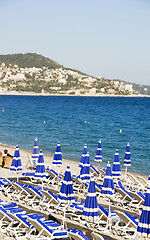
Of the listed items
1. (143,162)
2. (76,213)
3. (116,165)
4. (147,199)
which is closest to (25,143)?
(143,162)

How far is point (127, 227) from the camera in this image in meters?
8.35

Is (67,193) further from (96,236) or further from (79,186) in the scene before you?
(79,186)

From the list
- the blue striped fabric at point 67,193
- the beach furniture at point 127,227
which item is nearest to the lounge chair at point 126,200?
the beach furniture at point 127,227

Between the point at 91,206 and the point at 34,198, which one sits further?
the point at 34,198

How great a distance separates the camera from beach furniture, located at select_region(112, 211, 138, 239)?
26.8ft

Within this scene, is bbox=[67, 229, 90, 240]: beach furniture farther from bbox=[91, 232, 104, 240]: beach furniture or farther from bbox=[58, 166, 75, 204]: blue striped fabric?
bbox=[58, 166, 75, 204]: blue striped fabric

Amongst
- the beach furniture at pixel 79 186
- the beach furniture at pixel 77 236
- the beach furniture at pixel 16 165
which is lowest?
the beach furniture at pixel 79 186

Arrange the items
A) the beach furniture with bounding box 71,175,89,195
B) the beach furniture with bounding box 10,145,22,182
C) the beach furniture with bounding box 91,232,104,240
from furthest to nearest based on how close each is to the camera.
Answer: the beach furniture with bounding box 10,145,22,182 → the beach furniture with bounding box 71,175,89,195 → the beach furniture with bounding box 91,232,104,240

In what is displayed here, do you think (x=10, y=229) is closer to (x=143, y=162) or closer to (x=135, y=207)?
(x=135, y=207)

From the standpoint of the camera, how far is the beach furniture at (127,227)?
26.8 ft

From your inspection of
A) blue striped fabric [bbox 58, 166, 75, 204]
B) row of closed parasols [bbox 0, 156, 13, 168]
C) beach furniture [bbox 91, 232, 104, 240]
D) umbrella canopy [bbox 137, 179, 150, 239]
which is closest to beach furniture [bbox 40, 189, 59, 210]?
blue striped fabric [bbox 58, 166, 75, 204]

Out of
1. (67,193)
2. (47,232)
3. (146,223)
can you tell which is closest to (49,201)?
(67,193)

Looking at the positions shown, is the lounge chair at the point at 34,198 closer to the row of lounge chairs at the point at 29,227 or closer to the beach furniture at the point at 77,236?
the row of lounge chairs at the point at 29,227

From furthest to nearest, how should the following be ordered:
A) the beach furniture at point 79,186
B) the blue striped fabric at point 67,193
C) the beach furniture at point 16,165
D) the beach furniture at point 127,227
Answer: the beach furniture at point 16,165 < the beach furniture at point 79,186 < the blue striped fabric at point 67,193 < the beach furniture at point 127,227
